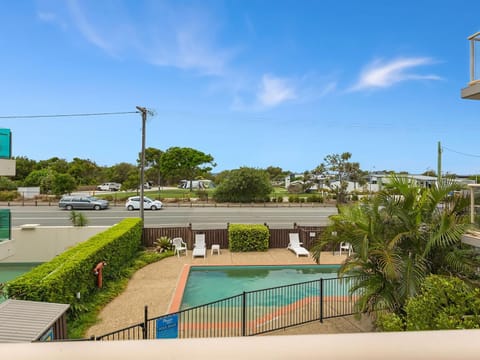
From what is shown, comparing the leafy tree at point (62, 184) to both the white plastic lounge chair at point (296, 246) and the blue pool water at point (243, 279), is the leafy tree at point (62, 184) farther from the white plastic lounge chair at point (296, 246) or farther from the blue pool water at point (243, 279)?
the white plastic lounge chair at point (296, 246)

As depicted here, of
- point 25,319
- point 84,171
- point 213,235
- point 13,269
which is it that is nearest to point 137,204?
point 13,269

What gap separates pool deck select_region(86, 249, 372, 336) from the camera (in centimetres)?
766

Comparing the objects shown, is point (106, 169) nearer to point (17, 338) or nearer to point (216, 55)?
point (216, 55)

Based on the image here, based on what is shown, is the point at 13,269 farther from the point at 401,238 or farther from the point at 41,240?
the point at 401,238

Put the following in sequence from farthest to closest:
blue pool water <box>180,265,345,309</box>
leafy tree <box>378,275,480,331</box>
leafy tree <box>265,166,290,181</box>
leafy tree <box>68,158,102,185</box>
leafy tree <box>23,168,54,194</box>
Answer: leafy tree <box>265,166,290,181</box>
leafy tree <box>68,158,102,185</box>
leafy tree <box>23,168,54,194</box>
blue pool water <box>180,265,345,309</box>
leafy tree <box>378,275,480,331</box>

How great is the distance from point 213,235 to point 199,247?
123 cm

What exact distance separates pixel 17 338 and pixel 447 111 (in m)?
37.6

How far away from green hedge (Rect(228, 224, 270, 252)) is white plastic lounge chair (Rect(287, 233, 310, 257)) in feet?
4.20

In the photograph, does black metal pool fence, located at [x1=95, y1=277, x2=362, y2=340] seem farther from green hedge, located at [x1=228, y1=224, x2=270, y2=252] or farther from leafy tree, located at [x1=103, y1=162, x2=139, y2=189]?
leafy tree, located at [x1=103, y1=162, x2=139, y2=189]

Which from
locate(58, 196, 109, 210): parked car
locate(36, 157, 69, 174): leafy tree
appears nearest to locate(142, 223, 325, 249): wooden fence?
locate(58, 196, 109, 210): parked car

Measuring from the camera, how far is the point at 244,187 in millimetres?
35500

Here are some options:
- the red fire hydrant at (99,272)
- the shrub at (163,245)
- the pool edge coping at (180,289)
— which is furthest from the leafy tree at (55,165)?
the red fire hydrant at (99,272)

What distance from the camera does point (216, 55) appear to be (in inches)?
819

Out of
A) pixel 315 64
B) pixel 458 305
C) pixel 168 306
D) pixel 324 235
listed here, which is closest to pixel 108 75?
pixel 315 64
